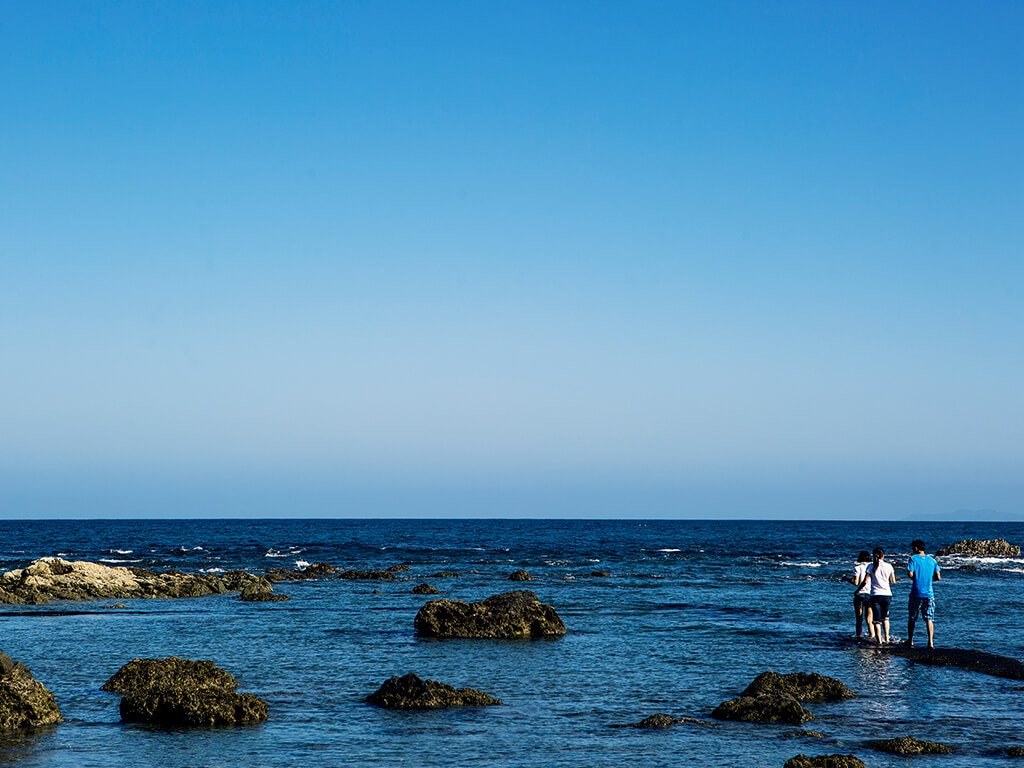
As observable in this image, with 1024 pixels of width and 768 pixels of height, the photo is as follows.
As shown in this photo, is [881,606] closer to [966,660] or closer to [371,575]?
[966,660]

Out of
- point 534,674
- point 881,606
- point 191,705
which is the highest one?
point 881,606

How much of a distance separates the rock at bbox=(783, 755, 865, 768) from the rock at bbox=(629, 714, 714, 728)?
317cm

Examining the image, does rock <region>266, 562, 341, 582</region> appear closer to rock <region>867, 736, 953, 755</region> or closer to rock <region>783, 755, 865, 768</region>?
rock <region>867, 736, 953, 755</region>

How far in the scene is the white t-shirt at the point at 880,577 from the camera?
23953mm

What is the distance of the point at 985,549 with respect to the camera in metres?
78.6

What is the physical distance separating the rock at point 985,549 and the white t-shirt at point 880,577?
5888cm

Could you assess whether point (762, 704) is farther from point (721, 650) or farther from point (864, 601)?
point (864, 601)

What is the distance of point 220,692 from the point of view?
50.8 ft

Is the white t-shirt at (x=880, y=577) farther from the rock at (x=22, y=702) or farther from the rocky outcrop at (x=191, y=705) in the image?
the rock at (x=22, y=702)

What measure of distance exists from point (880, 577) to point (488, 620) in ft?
34.1

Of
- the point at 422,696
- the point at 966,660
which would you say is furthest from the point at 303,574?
the point at 966,660

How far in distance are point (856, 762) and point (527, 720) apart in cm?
529

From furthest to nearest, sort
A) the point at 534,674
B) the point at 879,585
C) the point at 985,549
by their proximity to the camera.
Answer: the point at 985,549 → the point at 879,585 → the point at 534,674

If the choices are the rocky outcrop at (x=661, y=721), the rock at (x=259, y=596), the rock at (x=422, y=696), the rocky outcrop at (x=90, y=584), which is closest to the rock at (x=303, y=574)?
the rocky outcrop at (x=90, y=584)
